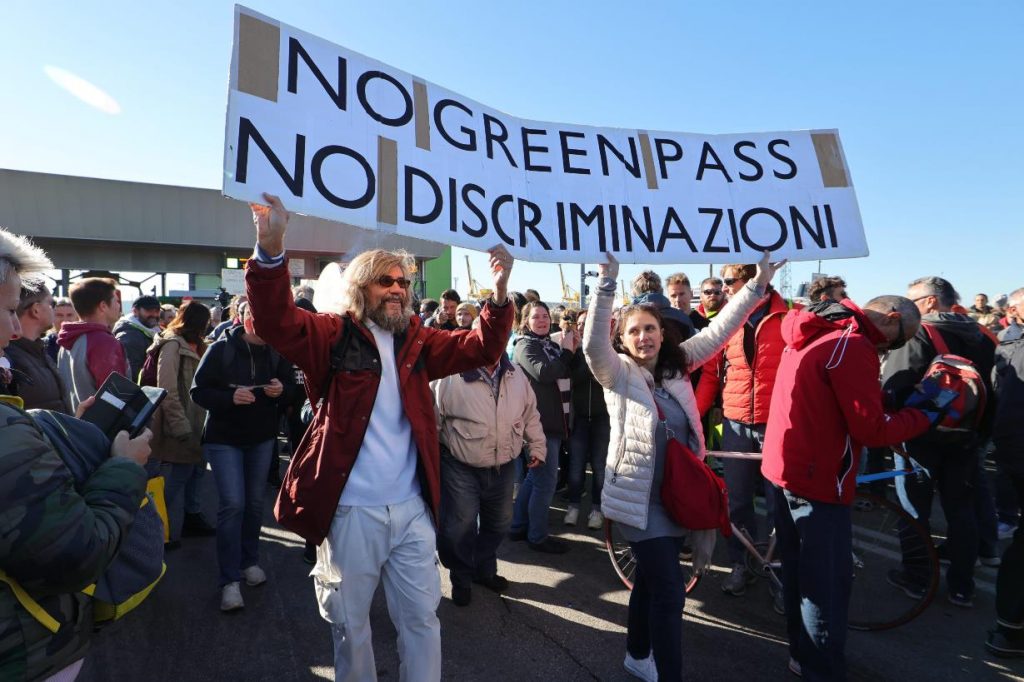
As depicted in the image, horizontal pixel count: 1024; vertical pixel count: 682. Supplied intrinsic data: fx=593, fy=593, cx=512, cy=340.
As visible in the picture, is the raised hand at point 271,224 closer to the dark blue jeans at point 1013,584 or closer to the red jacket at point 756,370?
the red jacket at point 756,370

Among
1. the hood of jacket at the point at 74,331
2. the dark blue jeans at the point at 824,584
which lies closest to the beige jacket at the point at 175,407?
the hood of jacket at the point at 74,331

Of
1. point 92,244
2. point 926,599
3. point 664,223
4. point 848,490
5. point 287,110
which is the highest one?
point 92,244

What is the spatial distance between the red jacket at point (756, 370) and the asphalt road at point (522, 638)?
1.23 metres

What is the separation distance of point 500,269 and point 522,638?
217 centimetres

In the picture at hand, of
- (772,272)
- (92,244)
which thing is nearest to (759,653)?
(772,272)

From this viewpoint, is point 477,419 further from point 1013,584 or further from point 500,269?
point 1013,584

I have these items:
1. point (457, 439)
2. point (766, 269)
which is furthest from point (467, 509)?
point (766, 269)

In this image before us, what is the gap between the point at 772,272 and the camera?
3.24 m

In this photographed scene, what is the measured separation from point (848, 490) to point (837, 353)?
626mm

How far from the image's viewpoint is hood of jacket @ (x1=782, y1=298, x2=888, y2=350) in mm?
2666

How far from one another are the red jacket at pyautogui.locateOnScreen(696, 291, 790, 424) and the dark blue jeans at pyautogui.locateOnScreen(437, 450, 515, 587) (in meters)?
1.61

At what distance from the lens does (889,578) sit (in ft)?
13.2

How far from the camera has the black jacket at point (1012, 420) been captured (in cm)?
316

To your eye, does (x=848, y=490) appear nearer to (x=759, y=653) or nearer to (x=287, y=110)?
(x=759, y=653)
